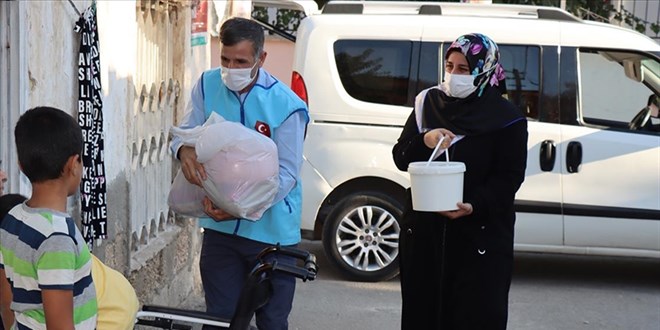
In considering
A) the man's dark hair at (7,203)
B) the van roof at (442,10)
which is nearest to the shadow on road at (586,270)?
the van roof at (442,10)

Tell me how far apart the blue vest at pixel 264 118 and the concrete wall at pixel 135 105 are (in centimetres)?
85

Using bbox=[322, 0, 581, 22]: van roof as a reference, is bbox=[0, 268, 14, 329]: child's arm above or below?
below

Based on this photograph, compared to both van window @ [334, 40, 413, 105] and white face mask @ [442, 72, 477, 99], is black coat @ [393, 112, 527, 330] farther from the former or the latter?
van window @ [334, 40, 413, 105]

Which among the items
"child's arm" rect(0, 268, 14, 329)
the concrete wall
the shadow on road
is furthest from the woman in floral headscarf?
the shadow on road

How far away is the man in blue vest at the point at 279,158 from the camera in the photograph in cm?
447

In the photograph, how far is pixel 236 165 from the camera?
4.23 m

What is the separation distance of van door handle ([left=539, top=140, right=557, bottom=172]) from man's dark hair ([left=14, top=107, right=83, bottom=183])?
21.2 ft

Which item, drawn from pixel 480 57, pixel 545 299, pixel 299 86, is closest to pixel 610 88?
pixel 545 299

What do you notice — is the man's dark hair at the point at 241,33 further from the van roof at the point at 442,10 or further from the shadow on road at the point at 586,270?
the shadow on road at the point at 586,270

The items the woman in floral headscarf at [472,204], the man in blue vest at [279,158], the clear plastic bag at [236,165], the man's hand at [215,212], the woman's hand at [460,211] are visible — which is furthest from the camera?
the woman in floral headscarf at [472,204]

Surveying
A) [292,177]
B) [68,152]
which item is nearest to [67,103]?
[292,177]

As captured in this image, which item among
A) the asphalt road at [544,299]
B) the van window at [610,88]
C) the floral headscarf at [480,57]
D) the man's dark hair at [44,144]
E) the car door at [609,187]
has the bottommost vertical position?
the asphalt road at [544,299]

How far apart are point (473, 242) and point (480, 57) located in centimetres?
78

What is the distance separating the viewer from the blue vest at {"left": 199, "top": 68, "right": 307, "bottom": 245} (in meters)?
4.51
